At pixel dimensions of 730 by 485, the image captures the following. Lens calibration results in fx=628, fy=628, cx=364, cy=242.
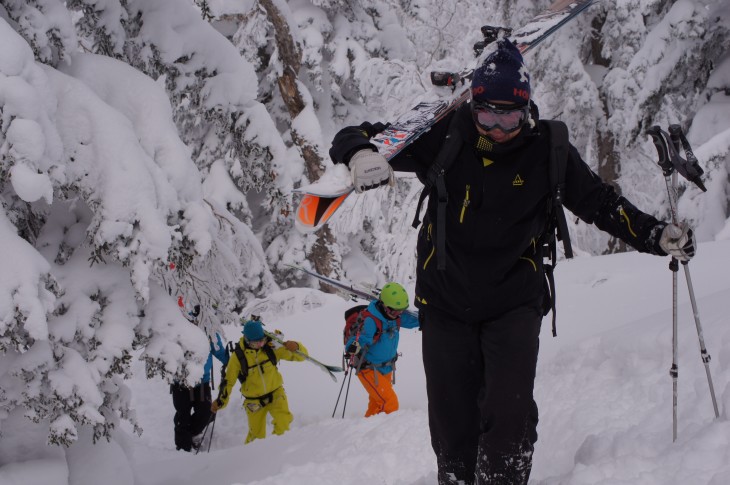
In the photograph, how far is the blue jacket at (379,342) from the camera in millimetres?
8434

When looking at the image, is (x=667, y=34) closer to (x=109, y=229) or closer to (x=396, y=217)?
(x=396, y=217)

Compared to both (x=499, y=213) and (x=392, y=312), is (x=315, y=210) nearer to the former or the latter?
(x=499, y=213)

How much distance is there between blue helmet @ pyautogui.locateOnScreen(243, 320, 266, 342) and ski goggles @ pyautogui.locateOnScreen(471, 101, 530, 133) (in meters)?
6.52

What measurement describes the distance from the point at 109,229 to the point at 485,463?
347 centimetres

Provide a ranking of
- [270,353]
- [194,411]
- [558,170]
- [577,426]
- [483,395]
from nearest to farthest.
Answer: [558,170] < [483,395] < [577,426] < [270,353] < [194,411]

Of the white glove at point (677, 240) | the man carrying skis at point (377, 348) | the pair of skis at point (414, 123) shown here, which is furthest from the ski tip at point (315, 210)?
the man carrying skis at point (377, 348)

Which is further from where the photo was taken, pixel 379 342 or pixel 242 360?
pixel 242 360

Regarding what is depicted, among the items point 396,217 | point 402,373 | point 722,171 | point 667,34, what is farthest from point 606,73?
point 402,373

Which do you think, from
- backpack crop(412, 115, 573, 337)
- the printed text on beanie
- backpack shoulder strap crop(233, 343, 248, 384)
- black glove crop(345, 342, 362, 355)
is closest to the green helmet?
black glove crop(345, 342, 362, 355)

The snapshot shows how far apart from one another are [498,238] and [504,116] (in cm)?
58

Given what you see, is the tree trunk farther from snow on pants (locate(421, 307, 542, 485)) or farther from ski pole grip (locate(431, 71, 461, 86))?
snow on pants (locate(421, 307, 542, 485))

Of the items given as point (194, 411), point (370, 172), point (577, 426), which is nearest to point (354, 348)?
point (194, 411)

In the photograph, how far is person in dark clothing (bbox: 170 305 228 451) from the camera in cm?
970

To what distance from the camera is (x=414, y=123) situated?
3.25 meters
